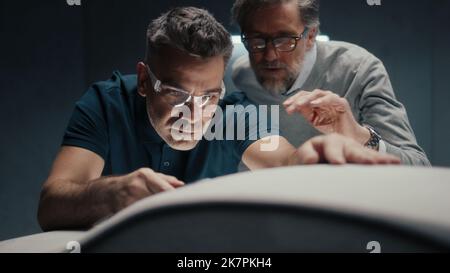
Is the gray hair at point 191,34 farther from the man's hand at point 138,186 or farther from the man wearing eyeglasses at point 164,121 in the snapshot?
the man's hand at point 138,186

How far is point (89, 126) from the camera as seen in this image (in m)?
1.03

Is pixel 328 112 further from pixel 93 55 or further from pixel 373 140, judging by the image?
pixel 93 55

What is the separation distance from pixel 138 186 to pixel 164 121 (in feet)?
0.80

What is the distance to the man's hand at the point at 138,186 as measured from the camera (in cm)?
81

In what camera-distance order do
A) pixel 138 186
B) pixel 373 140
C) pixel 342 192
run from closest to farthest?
pixel 342 192 < pixel 138 186 < pixel 373 140

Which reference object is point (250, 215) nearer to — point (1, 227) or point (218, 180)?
point (218, 180)

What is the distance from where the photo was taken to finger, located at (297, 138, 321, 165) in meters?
0.76

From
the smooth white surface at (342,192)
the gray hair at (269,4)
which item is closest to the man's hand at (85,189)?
the smooth white surface at (342,192)

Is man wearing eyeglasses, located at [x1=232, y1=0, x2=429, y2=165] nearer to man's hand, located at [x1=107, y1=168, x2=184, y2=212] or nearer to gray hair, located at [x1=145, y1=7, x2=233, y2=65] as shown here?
gray hair, located at [x1=145, y1=7, x2=233, y2=65]

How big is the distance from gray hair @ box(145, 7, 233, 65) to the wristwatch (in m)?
0.30

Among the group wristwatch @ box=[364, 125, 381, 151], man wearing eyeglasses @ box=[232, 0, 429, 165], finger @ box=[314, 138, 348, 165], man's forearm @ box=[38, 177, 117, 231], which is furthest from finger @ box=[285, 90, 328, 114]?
man's forearm @ box=[38, 177, 117, 231]

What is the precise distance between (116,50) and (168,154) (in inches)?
8.9

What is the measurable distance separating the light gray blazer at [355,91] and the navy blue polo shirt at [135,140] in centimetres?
4

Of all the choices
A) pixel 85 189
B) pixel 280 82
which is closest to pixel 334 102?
pixel 280 82
